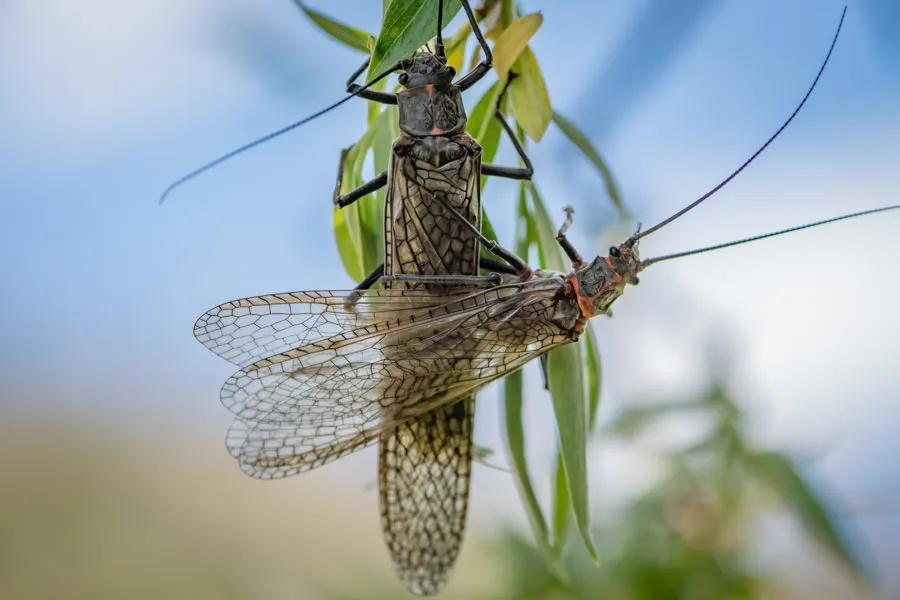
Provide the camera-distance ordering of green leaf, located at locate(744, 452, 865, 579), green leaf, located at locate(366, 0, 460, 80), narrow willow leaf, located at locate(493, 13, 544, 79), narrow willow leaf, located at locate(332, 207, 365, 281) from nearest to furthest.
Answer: green leaf, located at locate(366, 0, 460, 80) → narrow willow leaf, located at locate(493, 13, 544, 79) → narrow willow leaf, located at locate(332, 207, 365, 281) → green leaf, located at locate(744, 452, 865, 579)

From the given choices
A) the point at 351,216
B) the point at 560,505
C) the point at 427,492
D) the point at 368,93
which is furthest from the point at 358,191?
the point at 560,505

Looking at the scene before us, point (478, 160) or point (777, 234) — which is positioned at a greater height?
point (478, 160)

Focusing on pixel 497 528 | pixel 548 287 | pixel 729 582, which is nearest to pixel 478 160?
pixel 548 287

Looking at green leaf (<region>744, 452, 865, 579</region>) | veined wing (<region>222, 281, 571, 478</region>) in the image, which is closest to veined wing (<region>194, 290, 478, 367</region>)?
veined wing (<region>222, 281, 571, 478</region>)

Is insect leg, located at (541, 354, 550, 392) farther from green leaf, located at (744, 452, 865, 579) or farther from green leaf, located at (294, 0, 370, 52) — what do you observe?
green leaf, located at (744, 452, 865, 579)

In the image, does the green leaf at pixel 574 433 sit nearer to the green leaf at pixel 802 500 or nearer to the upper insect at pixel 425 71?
the upper insect at pixel 425 71

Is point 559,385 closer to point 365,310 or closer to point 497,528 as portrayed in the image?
point 365,310
